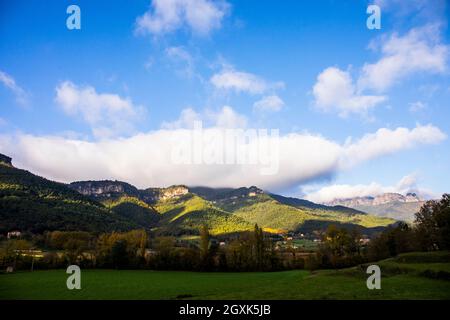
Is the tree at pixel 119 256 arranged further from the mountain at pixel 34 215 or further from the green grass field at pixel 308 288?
the mountain at pixel 34 215

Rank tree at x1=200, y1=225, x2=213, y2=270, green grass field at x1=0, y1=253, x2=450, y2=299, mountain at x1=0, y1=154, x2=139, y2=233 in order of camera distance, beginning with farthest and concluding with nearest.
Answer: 1. mountain at x1=0, y1=154, x2=139, y2=233
2. tree at x1=200, y1=225, x2=213, y2=270
3. green grass field at x1=0, y1=253, x2=450, y2=299

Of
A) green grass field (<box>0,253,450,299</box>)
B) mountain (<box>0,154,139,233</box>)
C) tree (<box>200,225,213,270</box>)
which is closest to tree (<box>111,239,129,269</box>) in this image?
tree (<box>200,225,213,270</box>)

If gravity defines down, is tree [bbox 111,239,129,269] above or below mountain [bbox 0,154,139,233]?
below

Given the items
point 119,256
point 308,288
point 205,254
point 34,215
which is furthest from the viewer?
point 34,215

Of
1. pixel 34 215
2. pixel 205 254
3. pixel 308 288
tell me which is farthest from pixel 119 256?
pixel 34 215

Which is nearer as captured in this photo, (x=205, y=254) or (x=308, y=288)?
(x=308, y=288)

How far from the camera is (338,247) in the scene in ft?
279

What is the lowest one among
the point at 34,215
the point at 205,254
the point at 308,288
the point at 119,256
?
the point at 119,256

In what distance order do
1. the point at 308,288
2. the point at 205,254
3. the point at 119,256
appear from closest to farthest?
the point at 308,288 < the point at 205,254 < the point at 119,256

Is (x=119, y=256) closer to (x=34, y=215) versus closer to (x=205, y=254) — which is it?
(x=205, y=254)

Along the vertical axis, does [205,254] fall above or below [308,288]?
below

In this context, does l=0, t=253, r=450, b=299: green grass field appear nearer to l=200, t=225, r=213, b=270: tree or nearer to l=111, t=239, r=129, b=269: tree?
l=111, t=239, r=129, b=269: tree

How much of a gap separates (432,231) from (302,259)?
37371 mm
